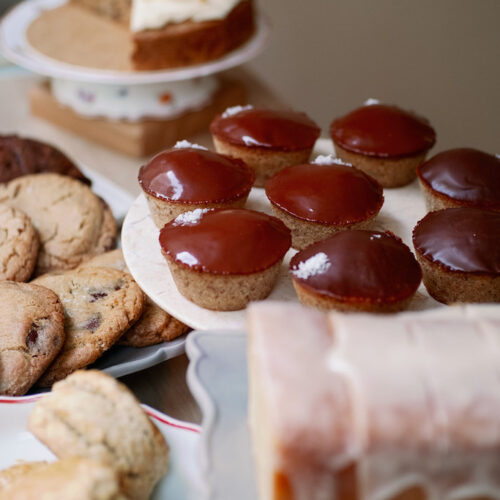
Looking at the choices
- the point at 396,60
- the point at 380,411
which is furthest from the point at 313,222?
the point at 396,60

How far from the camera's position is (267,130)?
1.28 metres

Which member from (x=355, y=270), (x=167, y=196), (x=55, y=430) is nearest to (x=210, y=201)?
(x=167, y=196)

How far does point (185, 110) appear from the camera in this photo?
82.7 inches

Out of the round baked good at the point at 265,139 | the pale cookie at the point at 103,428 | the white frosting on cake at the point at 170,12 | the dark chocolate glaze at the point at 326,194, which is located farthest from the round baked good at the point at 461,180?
the white frosting on cake at the point at 170,12

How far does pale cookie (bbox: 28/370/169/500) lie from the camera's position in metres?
0.79

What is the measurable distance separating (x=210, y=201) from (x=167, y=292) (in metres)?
0.17

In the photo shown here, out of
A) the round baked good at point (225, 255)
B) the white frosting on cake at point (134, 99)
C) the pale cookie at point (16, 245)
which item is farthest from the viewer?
the white frosting on cake at point (134, 99)

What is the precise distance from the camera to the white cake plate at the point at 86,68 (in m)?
1.90

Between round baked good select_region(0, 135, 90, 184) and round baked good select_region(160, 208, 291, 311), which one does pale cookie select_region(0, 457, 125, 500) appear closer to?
round baked good select_region(160, 208, 291, 311)

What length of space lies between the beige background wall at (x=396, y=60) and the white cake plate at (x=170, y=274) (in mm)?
884

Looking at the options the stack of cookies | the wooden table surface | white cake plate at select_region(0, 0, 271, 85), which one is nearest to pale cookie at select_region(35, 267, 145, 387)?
the stack of cookies

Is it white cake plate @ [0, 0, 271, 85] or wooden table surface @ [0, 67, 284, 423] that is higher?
white cake plate @ [0, 0, 271, 85]

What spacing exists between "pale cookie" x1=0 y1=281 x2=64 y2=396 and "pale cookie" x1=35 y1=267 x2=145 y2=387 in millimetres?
33

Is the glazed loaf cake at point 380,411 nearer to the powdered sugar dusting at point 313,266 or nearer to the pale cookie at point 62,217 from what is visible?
the powdered sugar dusting at point 313,266
